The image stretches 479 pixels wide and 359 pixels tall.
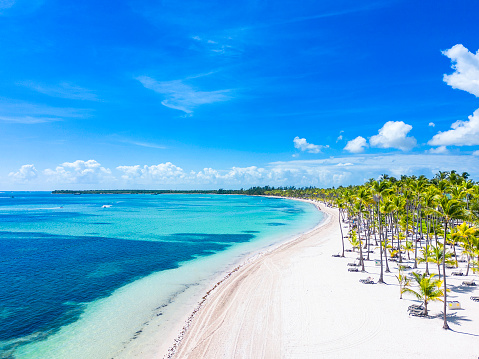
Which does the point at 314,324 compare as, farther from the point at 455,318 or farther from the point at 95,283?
the point at 95,283

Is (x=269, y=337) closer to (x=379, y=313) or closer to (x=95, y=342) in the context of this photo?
(x=379, y=313)

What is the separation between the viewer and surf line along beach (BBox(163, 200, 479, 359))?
54.4 ft

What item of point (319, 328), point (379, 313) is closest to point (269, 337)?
point (319, 328)

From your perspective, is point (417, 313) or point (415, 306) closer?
point (417, 313)

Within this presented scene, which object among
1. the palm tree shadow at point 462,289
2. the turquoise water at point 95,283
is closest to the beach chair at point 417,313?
the palm tree shadow at point 462,289

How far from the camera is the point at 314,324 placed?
1964 cm

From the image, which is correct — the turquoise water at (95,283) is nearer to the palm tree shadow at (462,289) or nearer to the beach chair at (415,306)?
the beach chair at (415,306)

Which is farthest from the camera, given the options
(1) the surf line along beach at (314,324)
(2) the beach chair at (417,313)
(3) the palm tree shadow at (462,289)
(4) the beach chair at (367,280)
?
(4) the beach chair at (367,280)

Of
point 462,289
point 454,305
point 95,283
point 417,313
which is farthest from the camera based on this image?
point 95,283

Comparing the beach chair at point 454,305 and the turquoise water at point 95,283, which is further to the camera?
the beach chair at point 454,305

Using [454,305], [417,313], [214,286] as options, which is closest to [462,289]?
[454,305]

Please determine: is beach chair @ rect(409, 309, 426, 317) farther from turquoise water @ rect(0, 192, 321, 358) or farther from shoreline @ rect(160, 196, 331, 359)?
turquoise water @ rect(0, 192, 321, 358)

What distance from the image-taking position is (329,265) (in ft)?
114

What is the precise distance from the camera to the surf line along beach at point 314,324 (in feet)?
54.4
